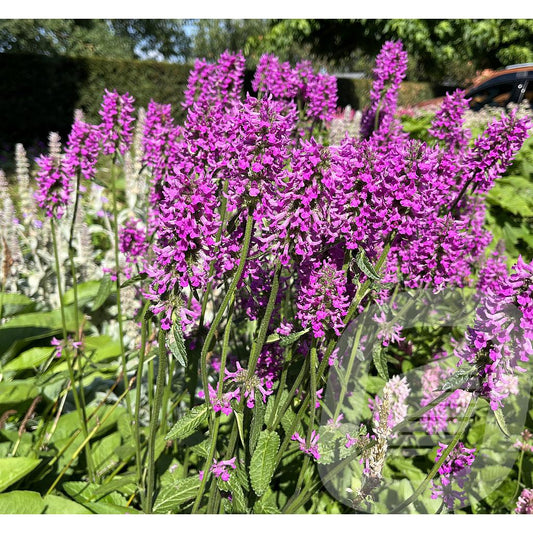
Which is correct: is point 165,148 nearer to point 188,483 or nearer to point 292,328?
point 292,328

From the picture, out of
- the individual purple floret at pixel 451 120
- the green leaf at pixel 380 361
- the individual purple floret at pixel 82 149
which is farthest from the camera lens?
the individual purple floret at pixel 451 120

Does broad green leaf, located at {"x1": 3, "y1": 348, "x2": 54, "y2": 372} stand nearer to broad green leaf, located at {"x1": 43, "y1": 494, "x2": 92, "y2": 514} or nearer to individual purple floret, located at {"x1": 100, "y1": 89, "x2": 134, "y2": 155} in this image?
broad green leaf, located at {"x1": 43, "y1": 494, "x2": 92, "y2": 514}

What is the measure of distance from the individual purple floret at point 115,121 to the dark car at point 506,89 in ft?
A: 32.8

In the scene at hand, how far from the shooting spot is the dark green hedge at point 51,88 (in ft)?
41.2

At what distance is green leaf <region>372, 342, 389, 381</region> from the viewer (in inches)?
71.7

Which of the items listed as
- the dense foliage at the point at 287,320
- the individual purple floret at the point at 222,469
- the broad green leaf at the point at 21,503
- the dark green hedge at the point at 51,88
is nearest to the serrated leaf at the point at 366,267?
the dense foliage at the point at 287,320

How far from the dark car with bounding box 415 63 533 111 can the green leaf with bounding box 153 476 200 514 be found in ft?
35.3

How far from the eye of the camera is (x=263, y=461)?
5.46 ft

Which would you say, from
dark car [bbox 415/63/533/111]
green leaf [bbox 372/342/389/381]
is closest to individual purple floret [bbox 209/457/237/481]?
green leaf [bbox 372/342/389/381]

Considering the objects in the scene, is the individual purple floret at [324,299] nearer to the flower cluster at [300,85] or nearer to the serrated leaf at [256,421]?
the serrated leaf at [256,421]

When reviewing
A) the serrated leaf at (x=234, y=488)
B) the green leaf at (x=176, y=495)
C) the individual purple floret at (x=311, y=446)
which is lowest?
the green leaf at (x=176, y=495)

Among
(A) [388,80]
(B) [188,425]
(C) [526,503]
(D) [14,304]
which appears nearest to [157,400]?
(B) [188,425]

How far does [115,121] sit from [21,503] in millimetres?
1779

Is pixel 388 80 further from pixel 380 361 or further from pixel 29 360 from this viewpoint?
pixel 29 360
